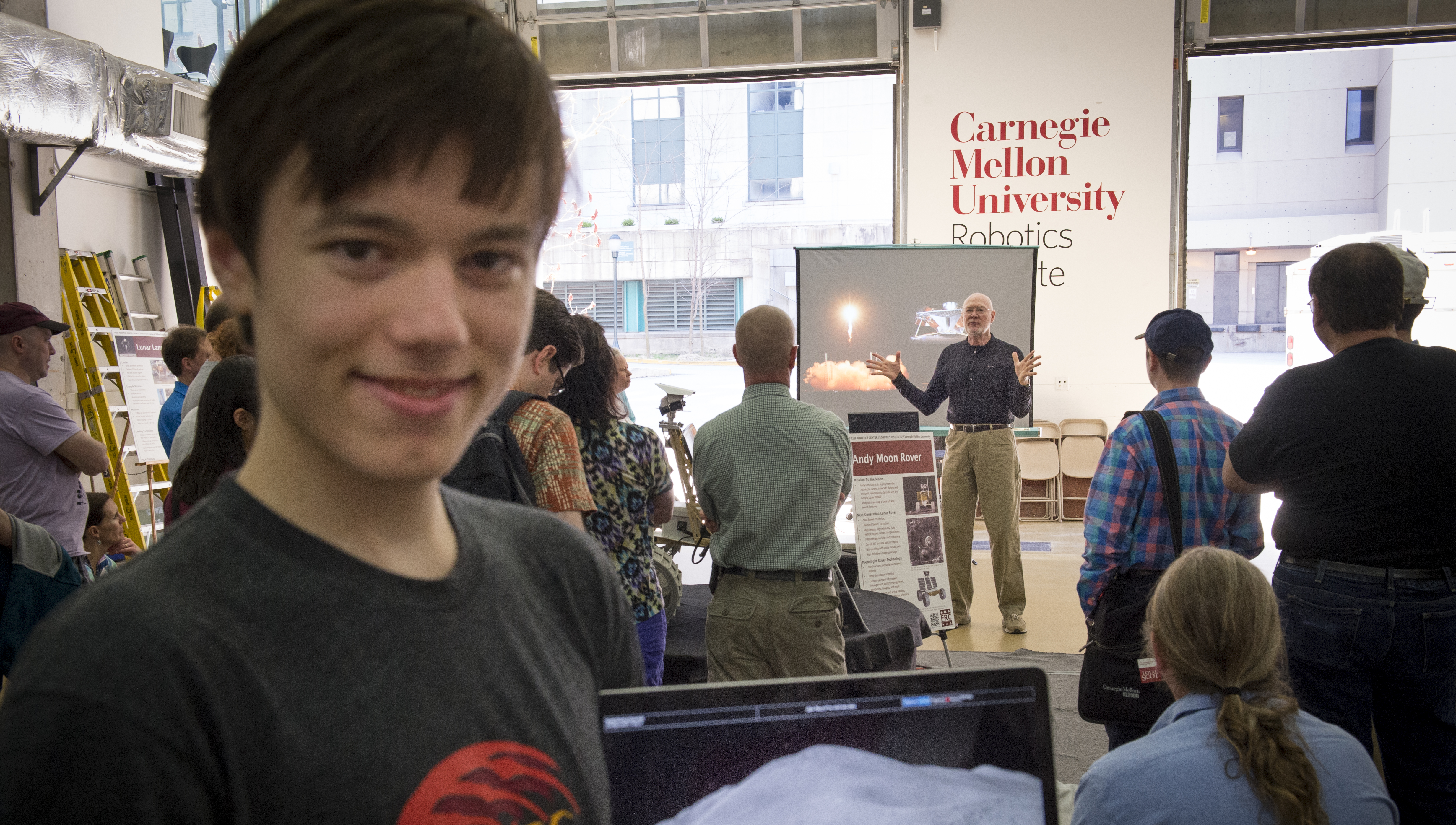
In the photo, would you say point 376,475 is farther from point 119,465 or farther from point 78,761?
point 119,465

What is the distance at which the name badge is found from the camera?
2.47 meters

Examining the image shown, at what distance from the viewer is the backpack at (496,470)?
221 cm

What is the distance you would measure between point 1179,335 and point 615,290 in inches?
316

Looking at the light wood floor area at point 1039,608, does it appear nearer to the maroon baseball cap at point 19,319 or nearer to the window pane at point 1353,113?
the maroon baseball cap at point 19,319

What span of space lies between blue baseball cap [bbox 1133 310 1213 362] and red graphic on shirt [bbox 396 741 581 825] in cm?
254

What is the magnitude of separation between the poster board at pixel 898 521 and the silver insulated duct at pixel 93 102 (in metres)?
3.48

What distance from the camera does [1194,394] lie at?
274 centimetres

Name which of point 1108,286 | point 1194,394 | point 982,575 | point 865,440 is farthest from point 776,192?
point 1194,394

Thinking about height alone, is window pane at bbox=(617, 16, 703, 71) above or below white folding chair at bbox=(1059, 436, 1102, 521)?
above

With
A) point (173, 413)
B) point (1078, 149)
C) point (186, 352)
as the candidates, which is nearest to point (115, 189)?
point (173, 413)

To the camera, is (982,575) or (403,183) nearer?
(403,183)

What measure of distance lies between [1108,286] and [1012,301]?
5.85ft

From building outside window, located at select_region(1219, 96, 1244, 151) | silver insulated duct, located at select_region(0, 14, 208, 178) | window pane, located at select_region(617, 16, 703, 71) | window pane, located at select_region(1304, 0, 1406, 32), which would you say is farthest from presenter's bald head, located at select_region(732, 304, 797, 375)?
building outside window, located at select_region(1219, 96, 1244, 151)

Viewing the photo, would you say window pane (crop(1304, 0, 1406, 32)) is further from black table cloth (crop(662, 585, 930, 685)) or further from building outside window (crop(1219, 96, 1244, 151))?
building outside window (crop(1219, 96, 1244, 151))
